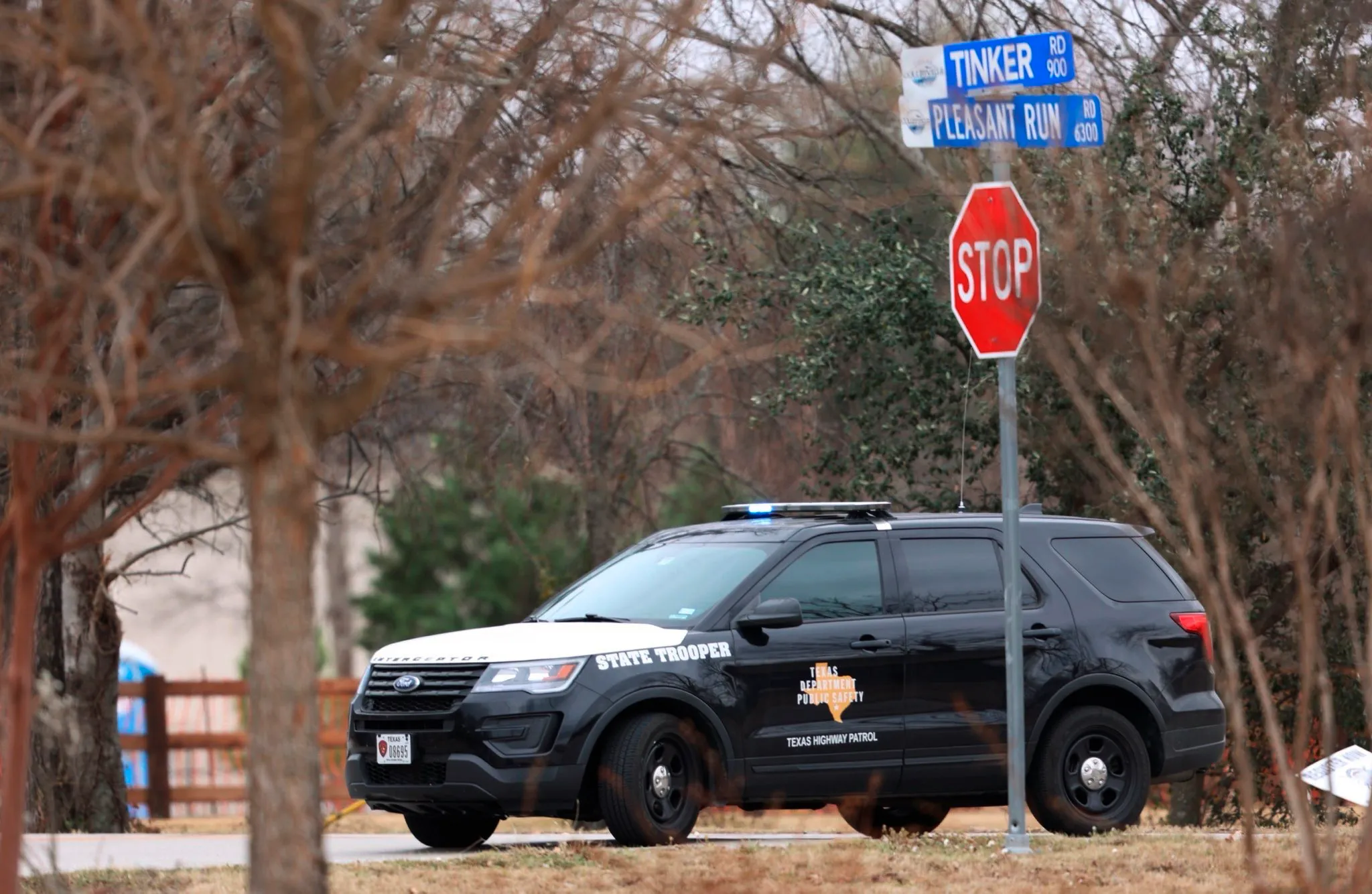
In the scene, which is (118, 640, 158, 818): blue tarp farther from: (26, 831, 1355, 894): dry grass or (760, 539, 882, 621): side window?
(26, 831, 1355, 894): dry grass

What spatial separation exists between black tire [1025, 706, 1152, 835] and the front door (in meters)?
0.89

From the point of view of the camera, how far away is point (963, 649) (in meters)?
10.9

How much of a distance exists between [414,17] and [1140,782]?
5.62 meters

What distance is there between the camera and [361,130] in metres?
5.15

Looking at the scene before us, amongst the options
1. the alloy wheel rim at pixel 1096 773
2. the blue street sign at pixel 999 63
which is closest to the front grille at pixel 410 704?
the alloy wheel rim at pixel 1096 773

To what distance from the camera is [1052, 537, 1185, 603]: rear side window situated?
1154cm

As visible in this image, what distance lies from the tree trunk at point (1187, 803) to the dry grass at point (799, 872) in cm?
835

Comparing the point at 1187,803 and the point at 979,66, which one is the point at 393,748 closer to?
the point at 979,66

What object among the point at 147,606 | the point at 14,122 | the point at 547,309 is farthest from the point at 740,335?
the point at 147,606

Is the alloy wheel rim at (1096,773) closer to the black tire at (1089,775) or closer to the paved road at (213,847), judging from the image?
the black tire at (1089,775)

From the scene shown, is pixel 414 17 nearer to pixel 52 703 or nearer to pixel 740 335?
pixel 52 703

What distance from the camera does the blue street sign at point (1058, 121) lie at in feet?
29.6

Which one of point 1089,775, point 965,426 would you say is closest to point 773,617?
point 1089,775

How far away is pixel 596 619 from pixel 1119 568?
10.1 ft
